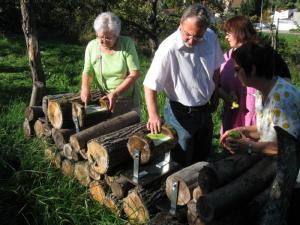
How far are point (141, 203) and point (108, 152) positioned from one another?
20.3 inches

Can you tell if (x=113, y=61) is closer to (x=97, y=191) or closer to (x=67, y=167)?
(x=67, y=167)

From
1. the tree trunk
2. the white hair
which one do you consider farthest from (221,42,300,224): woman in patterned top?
the tree trunk

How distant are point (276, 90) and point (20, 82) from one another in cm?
646

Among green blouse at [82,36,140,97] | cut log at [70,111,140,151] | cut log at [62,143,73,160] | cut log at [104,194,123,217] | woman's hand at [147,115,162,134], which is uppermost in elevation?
green blouse at [82,36,140,97]

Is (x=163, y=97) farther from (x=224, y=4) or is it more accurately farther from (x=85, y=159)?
(x=224, y=4)

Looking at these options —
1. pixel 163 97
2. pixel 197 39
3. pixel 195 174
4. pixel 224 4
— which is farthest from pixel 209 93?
pixel 224 4

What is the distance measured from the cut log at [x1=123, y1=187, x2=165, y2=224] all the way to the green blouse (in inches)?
50.8

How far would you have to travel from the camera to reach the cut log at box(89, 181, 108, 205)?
353 centimetres

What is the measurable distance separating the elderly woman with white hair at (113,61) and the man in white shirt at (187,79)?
0.62 meters

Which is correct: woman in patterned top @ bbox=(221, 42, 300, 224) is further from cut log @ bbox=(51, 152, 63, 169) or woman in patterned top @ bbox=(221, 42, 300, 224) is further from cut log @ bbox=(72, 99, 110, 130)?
cut log @ bbox=(51, 152, 63, 169)

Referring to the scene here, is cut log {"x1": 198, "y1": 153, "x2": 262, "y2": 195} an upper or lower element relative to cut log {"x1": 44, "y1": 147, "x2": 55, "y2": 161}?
upper

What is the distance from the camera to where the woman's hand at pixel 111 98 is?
3.98 meters

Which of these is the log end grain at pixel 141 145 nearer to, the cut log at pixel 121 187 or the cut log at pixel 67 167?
the cut log at pixel 121 187

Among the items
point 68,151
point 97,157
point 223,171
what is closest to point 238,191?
point 223,171
